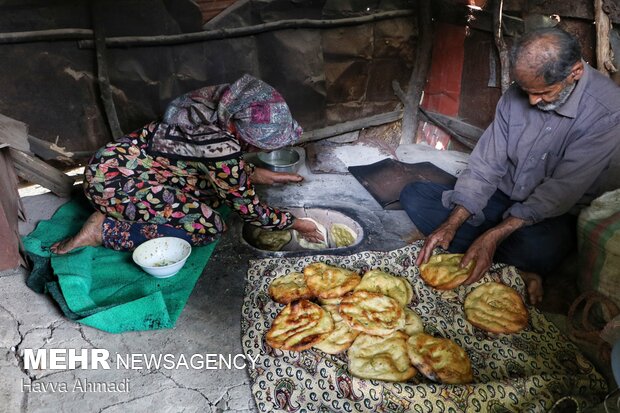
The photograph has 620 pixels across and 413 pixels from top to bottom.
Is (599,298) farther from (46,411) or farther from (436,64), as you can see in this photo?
(436,64)

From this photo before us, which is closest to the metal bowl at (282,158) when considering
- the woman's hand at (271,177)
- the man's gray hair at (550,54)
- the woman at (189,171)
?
the woman's hand at (271,177)

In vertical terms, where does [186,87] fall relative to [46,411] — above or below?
above

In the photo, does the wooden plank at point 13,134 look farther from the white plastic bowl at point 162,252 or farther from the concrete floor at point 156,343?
the white plastic bowl at point 162,252

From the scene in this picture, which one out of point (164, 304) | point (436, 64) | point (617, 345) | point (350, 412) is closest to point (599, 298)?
point (617, 345)

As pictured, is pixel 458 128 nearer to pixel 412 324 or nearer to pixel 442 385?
pixel 412 324

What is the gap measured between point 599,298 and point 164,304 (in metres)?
2.42

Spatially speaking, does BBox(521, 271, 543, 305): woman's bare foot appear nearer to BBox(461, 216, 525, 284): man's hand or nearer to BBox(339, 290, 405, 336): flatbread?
BBox(461, 216, 525, 284): man's hand

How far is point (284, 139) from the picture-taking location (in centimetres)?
285

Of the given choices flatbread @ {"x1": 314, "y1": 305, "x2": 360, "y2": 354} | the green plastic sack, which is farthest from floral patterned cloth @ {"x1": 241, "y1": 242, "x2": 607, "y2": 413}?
the green plastic sack

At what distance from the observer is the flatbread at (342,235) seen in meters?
3.59

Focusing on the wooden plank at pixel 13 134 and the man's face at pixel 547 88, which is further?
the wooden plank at pixel 13 134

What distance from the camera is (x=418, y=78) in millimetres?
5238

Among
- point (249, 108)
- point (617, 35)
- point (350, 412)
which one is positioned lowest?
point (350, 412)

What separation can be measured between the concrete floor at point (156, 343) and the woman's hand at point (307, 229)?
334 millimetres
